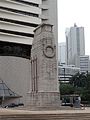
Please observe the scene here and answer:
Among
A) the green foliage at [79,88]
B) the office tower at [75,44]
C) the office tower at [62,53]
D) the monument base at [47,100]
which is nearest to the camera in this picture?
the monument base at [47,100]

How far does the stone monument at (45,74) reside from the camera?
2719 centimetres

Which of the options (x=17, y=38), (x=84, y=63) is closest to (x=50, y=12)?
(x=17, y=38)

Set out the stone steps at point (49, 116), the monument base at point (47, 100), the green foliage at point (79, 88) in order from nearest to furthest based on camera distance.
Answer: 1. the stone steps at point (49, 116)
2. the monument base at point (47, 100)
3. the green foliage at point (79, 88)

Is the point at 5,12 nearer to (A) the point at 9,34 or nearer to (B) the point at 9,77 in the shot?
(A) the point at 9,34

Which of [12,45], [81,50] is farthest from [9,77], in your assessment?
[81,50]

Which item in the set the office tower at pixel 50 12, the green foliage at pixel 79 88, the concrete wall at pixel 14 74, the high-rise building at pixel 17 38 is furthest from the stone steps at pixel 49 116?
the office tower at pixel 50 12

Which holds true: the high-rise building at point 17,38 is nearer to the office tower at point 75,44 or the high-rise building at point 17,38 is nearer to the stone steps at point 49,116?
the stone steps at point 49,116

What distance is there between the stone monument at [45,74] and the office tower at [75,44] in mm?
122641

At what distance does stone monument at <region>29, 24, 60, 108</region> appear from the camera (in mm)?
27188

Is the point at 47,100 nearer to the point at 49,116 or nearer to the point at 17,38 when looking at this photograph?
the point at 49,116

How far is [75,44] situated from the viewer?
511ft

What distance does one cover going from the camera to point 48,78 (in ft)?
90.3

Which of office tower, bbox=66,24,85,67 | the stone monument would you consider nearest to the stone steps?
the stone monument

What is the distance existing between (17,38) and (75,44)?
324 feet
